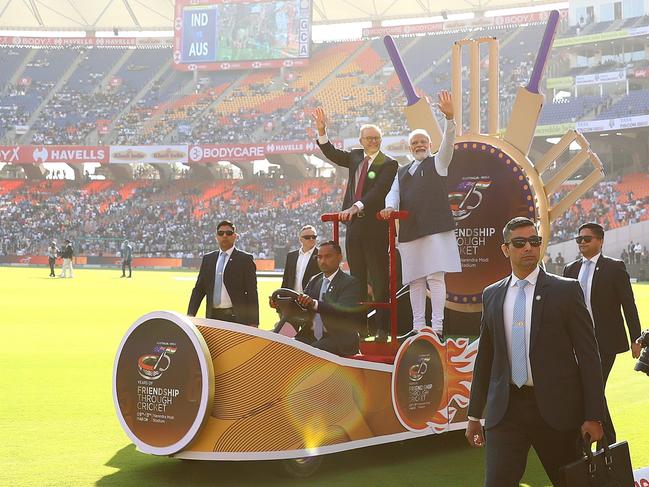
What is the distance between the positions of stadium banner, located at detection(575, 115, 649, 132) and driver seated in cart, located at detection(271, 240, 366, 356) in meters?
42.7

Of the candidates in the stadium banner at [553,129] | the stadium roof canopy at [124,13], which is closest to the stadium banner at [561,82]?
the stadium banner at [553,129]

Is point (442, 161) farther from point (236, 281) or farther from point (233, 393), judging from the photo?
point (233, 393)

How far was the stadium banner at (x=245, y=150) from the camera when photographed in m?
54.1

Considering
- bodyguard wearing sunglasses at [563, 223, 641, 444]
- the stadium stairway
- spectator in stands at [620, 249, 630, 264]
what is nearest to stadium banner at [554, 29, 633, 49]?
spectator in stands at [620, 249, 630, 264]

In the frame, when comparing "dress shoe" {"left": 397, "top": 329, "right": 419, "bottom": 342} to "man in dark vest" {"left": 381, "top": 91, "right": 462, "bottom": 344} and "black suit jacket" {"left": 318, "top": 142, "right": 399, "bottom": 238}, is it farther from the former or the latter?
"black suit jacket" {"left": 318, "top": 142, "right": 399, "bottom": 238}

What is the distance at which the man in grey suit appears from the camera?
7.01 meters

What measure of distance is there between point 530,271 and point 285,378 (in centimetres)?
243

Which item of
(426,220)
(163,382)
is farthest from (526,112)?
(163,382)

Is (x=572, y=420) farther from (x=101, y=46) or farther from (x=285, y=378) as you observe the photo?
(x=101, y=46)

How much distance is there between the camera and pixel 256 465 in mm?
7051

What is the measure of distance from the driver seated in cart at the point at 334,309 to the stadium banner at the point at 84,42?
2500 inches

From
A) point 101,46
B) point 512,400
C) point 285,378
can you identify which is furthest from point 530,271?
point 101,46

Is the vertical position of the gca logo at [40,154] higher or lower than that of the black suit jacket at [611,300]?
higher

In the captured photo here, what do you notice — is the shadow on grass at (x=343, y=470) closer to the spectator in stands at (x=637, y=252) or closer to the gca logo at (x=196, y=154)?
the spectator in stands at (x=637, y=252)
